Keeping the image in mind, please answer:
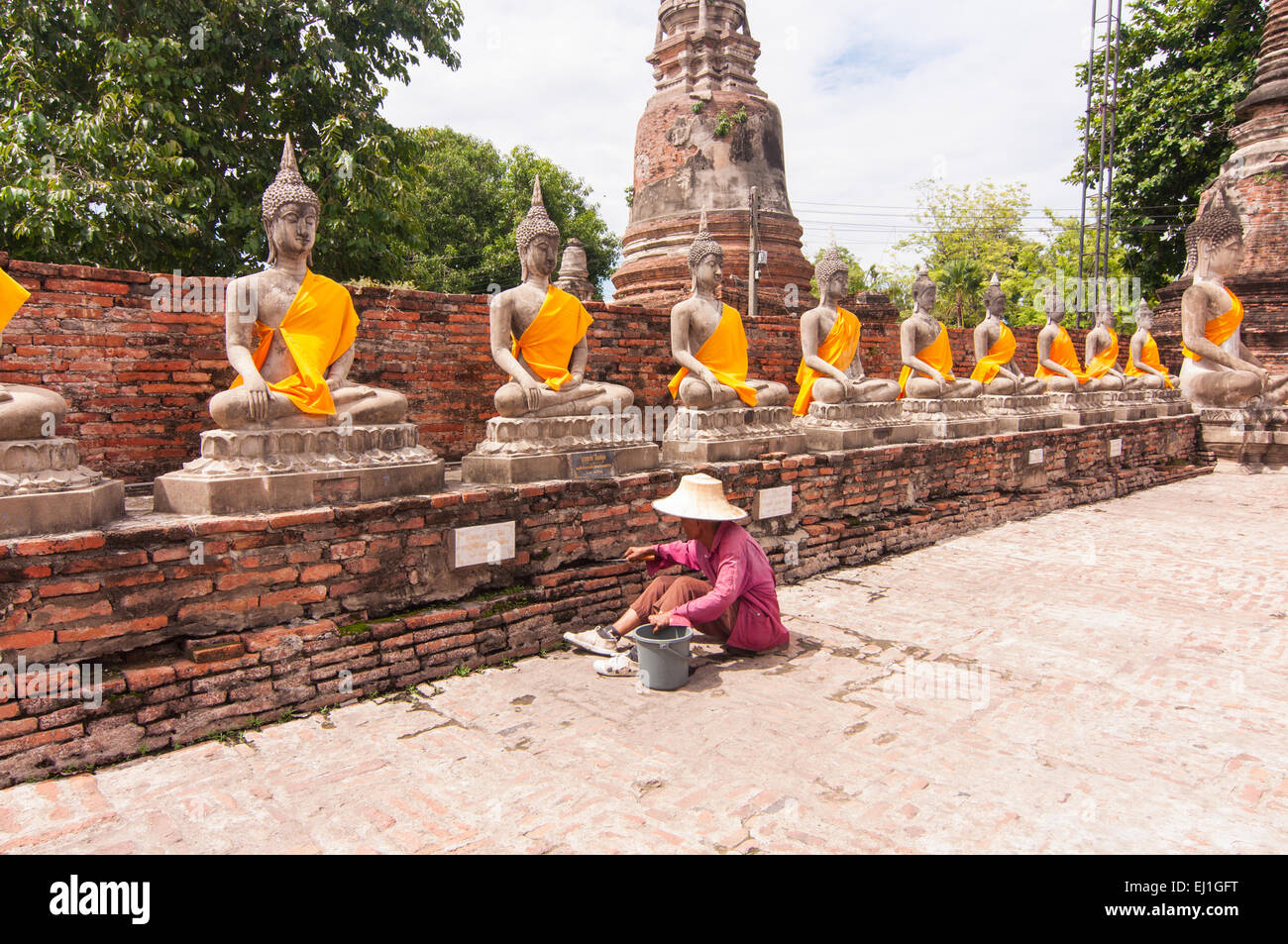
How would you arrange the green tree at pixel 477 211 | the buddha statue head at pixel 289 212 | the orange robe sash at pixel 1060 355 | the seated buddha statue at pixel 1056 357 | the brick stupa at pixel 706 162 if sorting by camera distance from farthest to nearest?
the green tree at pixel 477 211 < the brick stupa at pixel 706 162 < the orange robe sash at pixel 1060 355 < the seated buddha statue at pixel 1056 357 < the buddha statue head at pixel 289 212

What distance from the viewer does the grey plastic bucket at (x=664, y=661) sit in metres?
3.79

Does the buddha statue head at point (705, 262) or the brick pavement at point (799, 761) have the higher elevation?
the buddha statue head at point (705, 262)

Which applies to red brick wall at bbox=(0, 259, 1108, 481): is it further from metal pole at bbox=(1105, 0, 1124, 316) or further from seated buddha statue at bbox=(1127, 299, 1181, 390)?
metal pole at bbox=(1105, 0, 1124, 316)

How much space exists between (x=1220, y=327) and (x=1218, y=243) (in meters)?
1.29

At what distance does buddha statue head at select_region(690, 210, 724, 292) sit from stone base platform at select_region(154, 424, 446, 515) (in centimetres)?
279

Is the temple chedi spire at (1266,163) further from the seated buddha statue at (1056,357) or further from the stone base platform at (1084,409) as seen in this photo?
the stone base platform at (1084,409)

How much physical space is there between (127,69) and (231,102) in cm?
133

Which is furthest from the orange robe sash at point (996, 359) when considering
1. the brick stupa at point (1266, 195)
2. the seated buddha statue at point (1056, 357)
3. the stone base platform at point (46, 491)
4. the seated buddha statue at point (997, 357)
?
the stone base platform at point (46, 491)

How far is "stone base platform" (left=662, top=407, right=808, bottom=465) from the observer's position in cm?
577

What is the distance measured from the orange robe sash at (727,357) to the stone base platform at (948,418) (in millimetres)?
2560

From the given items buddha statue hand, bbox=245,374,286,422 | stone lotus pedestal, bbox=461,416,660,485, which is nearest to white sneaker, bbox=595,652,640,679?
stone lotus pedestal, bbox=461,416,660,485

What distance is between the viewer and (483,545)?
14.0 ft

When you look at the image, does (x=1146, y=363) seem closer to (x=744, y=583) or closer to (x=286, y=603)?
(x=744, y=583)

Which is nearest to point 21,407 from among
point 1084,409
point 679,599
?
point 679,599
